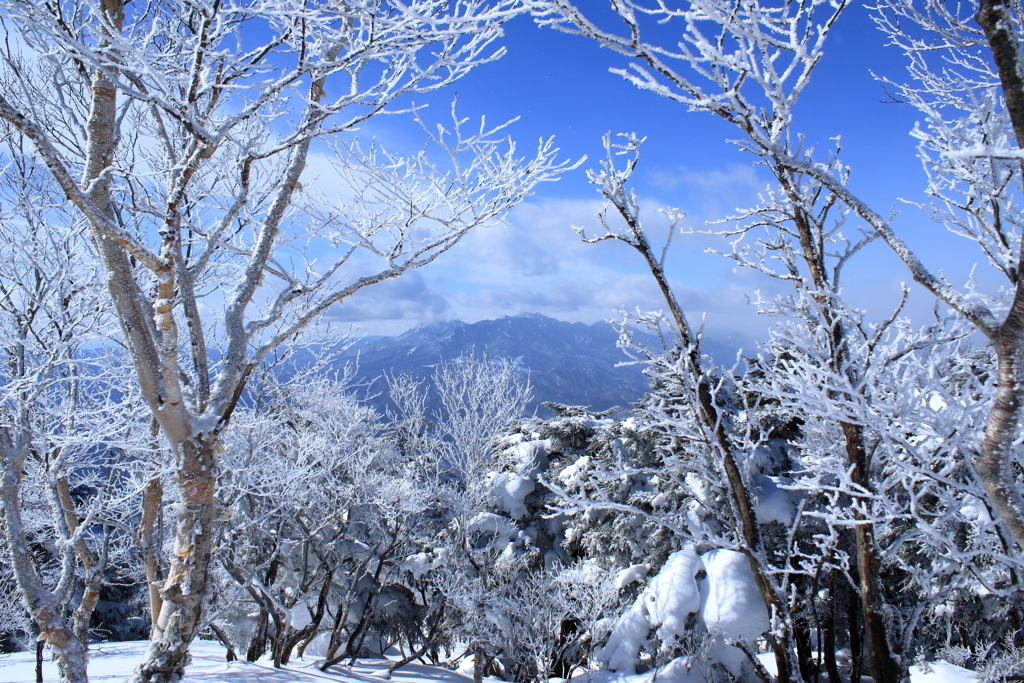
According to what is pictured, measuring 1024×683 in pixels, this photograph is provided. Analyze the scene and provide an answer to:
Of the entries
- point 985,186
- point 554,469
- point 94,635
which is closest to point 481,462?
point 554,469

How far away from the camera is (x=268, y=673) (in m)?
6.96

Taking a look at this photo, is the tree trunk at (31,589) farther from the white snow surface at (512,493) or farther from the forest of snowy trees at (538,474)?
the white snow surface at (512,493)

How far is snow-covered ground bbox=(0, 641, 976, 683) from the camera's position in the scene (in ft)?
20.9

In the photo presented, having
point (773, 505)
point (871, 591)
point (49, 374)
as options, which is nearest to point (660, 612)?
point (773, 505)

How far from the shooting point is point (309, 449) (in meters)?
8.54

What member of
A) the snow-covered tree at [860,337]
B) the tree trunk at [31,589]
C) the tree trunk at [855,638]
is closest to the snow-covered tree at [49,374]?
the tree trunk at [31,589]

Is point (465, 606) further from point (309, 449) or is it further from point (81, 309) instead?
point (81, 309)

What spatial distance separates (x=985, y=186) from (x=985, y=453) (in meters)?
3.15

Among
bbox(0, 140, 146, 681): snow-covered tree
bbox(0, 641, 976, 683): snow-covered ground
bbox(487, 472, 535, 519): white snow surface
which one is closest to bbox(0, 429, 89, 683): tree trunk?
bbox(0, 140, 146, 681): snow-covered tree

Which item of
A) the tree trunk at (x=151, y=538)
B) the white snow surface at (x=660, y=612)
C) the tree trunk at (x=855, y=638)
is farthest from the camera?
the white snow surface at (x=660, y=612)

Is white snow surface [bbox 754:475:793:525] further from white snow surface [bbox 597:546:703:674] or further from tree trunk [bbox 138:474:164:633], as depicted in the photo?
tree trunk [bbox 138:474:164:633]

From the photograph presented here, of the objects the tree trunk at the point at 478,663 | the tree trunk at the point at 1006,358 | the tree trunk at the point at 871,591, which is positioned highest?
the tree trunk at the point at 1006,358

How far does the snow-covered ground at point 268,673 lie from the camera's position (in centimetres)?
638

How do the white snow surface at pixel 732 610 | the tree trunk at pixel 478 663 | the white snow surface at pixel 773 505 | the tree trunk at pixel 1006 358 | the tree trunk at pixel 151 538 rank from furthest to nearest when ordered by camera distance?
the tree trunk at pixel 478 663 → the white snow surface at pixel 773 505 → the white snow surface at pixel 732 610 → the tree trunk at pixel 151 538 → the tree trunk at pixel 1006 358
